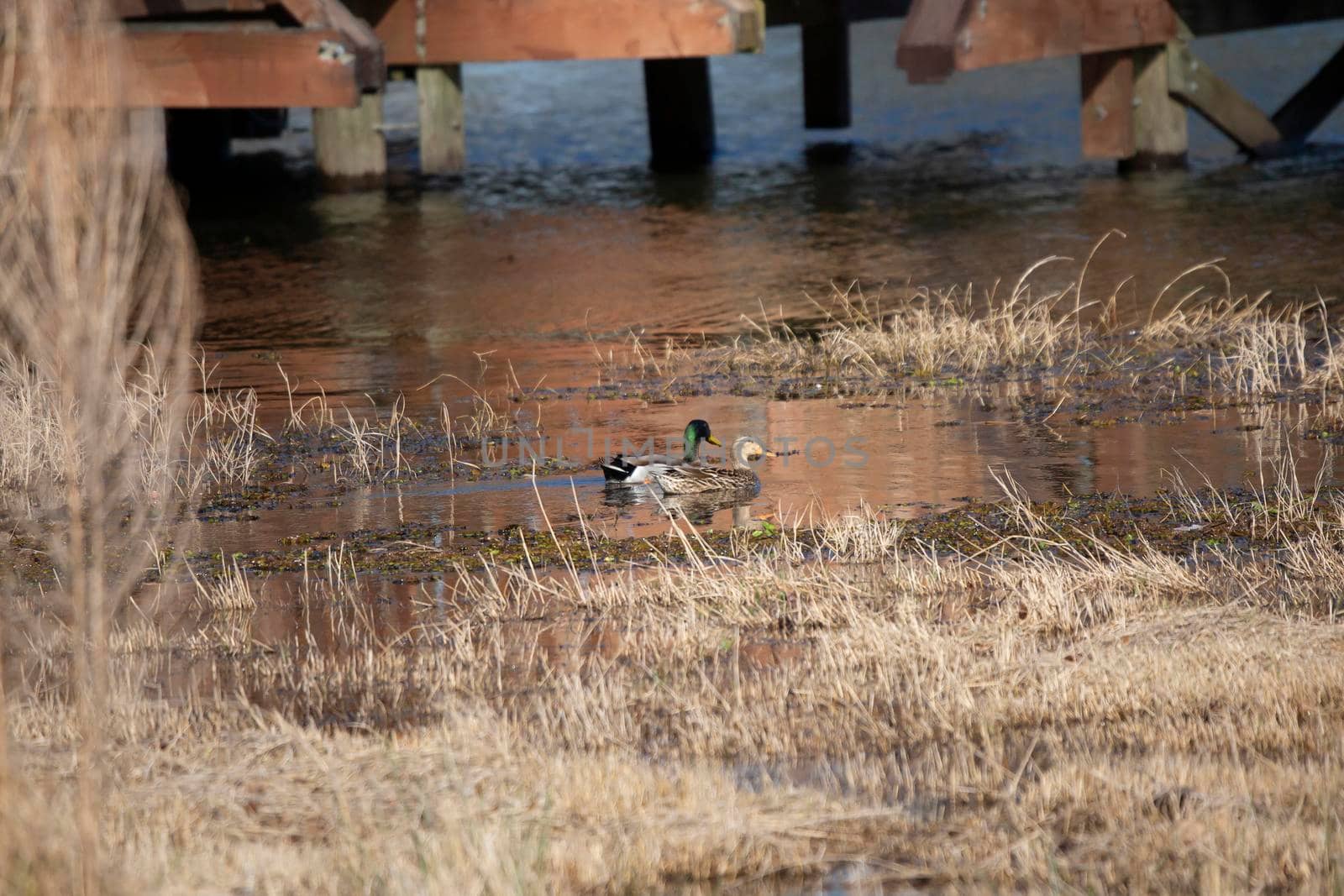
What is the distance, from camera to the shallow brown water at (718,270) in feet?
34.3

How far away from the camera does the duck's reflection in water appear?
10.1 m

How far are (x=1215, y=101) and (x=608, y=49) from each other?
9123 millimetres

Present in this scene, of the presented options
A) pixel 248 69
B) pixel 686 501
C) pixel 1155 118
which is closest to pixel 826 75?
pixel 1155 118

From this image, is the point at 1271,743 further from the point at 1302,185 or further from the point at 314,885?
the point at 1302,185

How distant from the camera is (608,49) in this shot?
2116 cm

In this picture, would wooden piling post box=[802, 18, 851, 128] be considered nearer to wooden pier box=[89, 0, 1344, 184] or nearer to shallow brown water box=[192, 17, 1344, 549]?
shallow brown water box=[192, 17, 1344, 549]

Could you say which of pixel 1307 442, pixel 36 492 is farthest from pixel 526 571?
pixel 1307 442

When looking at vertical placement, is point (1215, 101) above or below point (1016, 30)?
below

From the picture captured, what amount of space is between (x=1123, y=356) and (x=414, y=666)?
8286 millimetres

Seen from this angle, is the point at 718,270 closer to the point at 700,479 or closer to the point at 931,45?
the point at 931,45

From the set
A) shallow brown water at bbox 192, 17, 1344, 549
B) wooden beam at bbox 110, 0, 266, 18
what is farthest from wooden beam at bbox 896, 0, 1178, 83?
wooden beam at bbox 110, 0, 266, 18

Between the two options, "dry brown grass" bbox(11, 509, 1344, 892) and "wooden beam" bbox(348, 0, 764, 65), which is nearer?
"dry brown grass" bbox(11, 509, 1344, 892)

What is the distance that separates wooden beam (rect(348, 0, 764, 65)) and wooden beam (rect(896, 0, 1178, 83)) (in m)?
1.71

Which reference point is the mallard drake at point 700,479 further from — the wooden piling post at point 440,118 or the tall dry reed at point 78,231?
the wooden piling post at point 440,118
